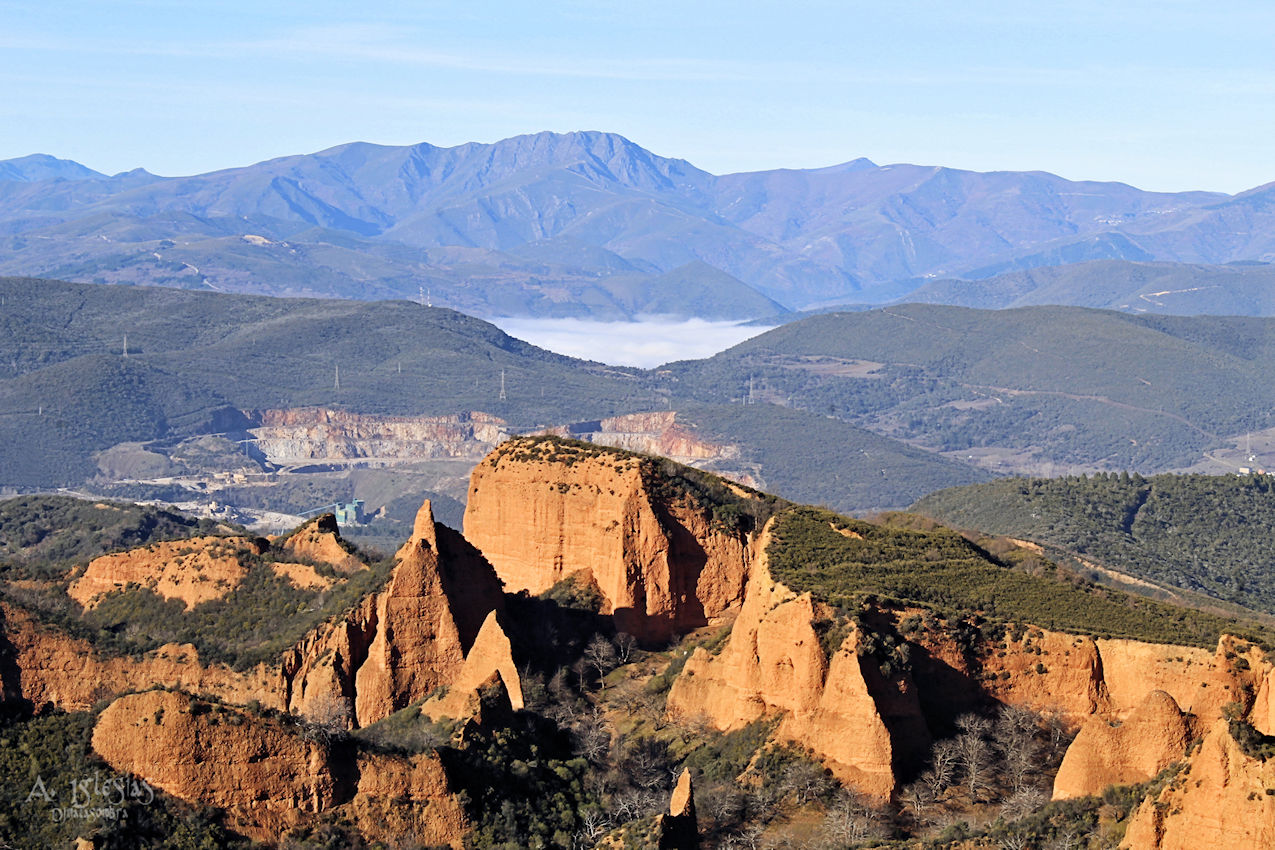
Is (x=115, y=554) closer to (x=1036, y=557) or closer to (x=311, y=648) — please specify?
(x=311, y=648)

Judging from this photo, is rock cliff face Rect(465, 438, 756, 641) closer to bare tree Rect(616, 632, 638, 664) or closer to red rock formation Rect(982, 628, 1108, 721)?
bare tree Rect(616, 632, 638, 664)

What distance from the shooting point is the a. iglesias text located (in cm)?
4188

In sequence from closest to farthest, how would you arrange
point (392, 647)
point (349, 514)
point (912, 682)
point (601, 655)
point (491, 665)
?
point (912, 682)
point (491, 665)
point (392, 647)
point (601, 655)
point (349, 514)

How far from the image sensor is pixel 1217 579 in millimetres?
112750

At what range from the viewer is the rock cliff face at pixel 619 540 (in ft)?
208

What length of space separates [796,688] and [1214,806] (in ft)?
50.7

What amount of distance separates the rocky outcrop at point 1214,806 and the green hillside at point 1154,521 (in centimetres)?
6523

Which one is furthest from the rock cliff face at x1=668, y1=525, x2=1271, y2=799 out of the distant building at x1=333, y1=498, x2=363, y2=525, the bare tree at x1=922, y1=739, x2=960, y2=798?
the distant building at x1=333, y1=498, x2=363, y2=525

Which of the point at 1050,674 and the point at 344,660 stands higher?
the point at 1050,674

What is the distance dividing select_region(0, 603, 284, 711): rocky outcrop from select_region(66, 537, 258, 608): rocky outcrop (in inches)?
185

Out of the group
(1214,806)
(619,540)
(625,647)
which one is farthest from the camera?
(619,540)

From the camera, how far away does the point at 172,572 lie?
64.6 metres

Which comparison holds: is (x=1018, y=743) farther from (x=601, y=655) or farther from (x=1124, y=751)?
(x=601, y=655)

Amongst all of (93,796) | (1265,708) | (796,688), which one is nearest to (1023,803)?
(1265,708)
